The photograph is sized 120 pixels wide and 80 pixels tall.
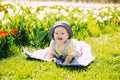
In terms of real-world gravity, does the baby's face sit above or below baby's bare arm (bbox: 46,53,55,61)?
above

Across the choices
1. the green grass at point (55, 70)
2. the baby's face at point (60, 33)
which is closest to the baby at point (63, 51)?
the baby's face at point (60, 33)

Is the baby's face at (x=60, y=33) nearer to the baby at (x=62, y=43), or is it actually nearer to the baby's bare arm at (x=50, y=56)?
the baby at (x=62, y=43)

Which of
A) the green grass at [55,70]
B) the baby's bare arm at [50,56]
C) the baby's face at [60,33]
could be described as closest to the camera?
the green grass at [55,70]

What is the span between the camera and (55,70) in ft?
12.7

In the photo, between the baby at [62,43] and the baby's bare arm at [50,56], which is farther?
the baby's bare arm at [50,56]

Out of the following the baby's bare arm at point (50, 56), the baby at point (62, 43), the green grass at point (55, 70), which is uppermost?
the baby at point (62, 43)

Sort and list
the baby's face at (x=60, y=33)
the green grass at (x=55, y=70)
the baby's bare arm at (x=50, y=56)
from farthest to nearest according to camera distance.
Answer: the baby's bare arm at (x=50, y=56) < the baby's face at (x=60, y=33) < the green grass at (x=55, y=70)

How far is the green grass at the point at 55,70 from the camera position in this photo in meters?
3.61

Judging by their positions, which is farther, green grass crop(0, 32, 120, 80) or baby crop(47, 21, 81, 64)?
baby crop(47, 21, 81, 64)

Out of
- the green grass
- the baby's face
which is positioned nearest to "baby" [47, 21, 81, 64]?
the baby's face

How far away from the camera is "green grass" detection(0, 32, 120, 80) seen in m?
3.61

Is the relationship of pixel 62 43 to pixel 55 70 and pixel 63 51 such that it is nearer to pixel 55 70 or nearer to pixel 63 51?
pixel 63 51

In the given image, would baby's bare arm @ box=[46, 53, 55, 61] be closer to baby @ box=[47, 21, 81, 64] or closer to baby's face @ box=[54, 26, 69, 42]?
baby @ box=[47, 21, 81, 64]

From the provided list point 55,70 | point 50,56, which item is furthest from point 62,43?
point 55,70
